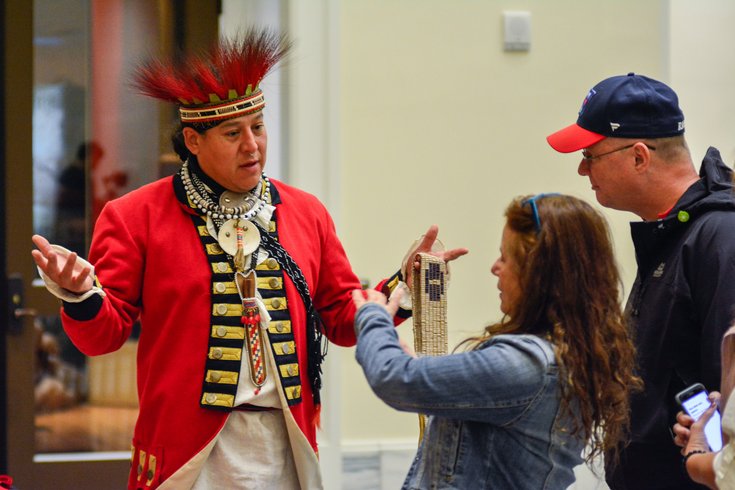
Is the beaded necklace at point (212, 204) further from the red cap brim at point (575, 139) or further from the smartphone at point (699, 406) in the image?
the smartphone at point (699, 406)

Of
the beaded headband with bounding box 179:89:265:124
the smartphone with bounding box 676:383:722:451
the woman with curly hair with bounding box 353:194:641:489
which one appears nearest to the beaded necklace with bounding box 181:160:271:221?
the beaded headband with bounding box 179:89:265:124

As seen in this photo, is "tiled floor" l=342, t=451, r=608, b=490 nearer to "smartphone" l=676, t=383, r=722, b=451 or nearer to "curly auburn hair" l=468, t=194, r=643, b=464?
"smartphone" l=676, t=383, r=722, b=451

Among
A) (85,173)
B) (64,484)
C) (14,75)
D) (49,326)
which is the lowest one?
(64,484)

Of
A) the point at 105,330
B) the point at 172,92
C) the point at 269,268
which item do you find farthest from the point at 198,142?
the point at 105,330

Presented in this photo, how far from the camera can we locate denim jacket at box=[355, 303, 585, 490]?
6.27 feet

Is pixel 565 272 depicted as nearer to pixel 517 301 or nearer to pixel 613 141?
pixel 517 301

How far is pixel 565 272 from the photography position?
1978 mm

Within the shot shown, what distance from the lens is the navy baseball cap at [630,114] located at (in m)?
2.64

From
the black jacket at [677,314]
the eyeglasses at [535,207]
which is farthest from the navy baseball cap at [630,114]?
the eyeglasses at [535,207]

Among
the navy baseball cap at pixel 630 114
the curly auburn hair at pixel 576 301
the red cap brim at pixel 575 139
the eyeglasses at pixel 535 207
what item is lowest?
the curly auburn hair at pixel 576 301

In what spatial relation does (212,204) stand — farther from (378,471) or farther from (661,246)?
(378,471)

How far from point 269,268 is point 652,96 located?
1021mm

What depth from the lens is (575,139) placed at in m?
2.70

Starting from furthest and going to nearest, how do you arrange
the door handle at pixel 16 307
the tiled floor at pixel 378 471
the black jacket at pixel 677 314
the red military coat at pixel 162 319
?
the door handle at pixel 16 307, the tiled floor at pixel 378 471, the red military coat at pixel 162 319, the black jacket at pixel 677 314
